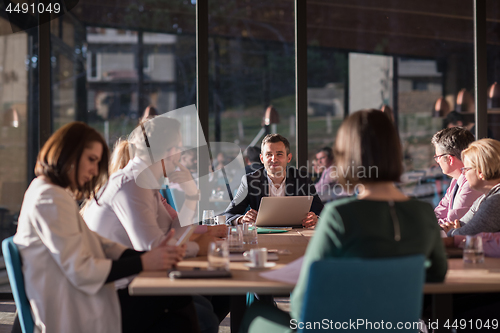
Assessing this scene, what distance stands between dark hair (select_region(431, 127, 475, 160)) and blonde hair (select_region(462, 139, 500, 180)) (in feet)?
2.41

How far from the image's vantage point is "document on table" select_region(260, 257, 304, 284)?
5.55ft

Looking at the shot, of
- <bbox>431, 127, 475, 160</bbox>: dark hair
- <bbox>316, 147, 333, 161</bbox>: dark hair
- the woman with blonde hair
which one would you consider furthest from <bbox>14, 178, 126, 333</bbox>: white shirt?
<bbox>316, 147, 333, 161</bbox>: dark hair

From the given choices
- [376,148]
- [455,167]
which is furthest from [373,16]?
[376,148]

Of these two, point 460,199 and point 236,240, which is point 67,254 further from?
point 460,199

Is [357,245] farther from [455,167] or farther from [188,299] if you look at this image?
[455,167]

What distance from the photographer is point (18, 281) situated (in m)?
1.81

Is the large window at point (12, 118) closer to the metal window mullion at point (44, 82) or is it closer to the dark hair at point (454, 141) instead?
the metal window mullion at point (44, 82)

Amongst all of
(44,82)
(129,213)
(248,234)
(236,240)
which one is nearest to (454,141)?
(248,234)

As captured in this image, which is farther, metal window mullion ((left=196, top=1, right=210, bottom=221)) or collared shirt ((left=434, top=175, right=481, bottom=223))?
metal window mullion ((left=196, top=1, right=210, bottom=221))

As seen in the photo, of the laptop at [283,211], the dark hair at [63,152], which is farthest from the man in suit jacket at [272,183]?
the dark hair at [63,152]

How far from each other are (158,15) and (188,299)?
4.52m

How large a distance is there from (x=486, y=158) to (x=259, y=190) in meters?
1.70

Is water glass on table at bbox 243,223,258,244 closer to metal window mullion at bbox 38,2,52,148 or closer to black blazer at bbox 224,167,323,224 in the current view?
black blazer at bbox 224,167,323,224

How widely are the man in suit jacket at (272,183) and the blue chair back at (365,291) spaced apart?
218 cm
